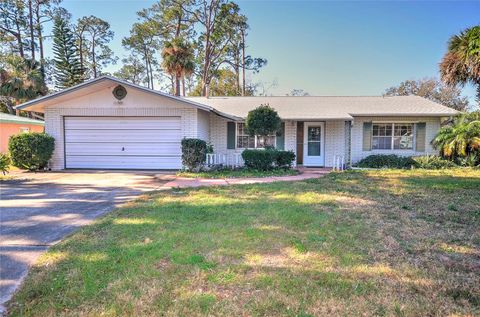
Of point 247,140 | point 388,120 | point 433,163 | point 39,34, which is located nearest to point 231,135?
point 247,140

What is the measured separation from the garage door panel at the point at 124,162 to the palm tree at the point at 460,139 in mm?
12298

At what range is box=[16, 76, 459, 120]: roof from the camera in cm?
1212

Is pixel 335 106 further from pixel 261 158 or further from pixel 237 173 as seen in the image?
pixel 237 173

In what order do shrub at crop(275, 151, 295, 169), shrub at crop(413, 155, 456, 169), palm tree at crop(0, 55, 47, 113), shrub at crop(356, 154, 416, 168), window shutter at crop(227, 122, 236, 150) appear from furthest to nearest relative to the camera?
palm tree at crop(0, 55, 47, 113)
window shutter at crop(227, 122, 236, 150)
shrub at crop(356, 154, 416, 168)
shrub at crop(413, 155, 456, 169)
shrub at crop(275, 151, 295, 169)

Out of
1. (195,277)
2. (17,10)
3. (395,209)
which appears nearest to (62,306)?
(195,277)

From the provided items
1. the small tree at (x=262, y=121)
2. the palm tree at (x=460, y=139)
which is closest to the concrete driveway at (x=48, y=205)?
the small tree at (x=262, y=121)

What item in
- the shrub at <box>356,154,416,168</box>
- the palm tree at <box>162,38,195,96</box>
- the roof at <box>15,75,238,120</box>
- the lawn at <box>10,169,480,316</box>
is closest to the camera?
the lawn at <box>10,169,480,316</box>

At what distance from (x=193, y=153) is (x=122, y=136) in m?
3.59

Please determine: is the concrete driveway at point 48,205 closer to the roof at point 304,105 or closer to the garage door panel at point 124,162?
the garage door panel at point 124,162

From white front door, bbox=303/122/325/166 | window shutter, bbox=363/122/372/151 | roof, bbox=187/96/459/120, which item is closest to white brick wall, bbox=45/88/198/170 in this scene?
roof, bbox=187/96/459/120

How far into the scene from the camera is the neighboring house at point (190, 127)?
12656mm

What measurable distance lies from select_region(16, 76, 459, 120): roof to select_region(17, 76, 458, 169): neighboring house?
0.05 m

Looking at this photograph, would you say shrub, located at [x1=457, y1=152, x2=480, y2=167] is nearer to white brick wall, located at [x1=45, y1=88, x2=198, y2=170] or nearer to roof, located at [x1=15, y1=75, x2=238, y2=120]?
roof, located at [x1=15, y1=75, x2=238, y2=120]

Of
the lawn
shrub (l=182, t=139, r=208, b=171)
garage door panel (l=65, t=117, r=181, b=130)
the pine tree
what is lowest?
the lawn
